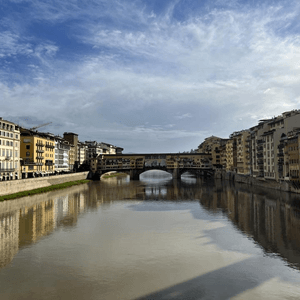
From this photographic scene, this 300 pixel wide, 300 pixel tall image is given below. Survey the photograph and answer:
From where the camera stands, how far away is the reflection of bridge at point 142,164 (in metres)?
121

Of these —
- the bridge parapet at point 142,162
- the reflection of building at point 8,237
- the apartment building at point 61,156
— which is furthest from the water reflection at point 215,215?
the bridge parapet at point 142,162

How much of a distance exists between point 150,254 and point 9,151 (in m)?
53.4

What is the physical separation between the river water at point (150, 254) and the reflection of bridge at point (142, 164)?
76.2m

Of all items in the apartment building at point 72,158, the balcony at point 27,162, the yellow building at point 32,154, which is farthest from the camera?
the apartment building at point 72,158

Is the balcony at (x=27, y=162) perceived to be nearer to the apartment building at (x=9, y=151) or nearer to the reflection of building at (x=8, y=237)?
the apartment building at (x=9, y=151)

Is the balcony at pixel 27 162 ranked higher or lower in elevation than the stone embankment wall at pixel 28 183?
higher

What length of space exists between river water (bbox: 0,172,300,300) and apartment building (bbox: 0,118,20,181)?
2336 centimetres

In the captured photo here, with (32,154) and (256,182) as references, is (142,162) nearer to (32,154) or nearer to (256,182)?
(32,154)

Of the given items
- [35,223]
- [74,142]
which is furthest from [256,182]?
[74,142]

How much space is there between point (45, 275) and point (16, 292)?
2.69 meters

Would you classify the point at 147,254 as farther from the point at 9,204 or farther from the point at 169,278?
the point at 9,204

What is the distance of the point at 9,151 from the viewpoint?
67125 mm

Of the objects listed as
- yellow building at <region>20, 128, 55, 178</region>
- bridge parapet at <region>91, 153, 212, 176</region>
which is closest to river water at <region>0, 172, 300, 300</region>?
yellow building at <region>20, 128, 55, 178</region>

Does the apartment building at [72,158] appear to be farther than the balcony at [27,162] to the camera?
Yes
